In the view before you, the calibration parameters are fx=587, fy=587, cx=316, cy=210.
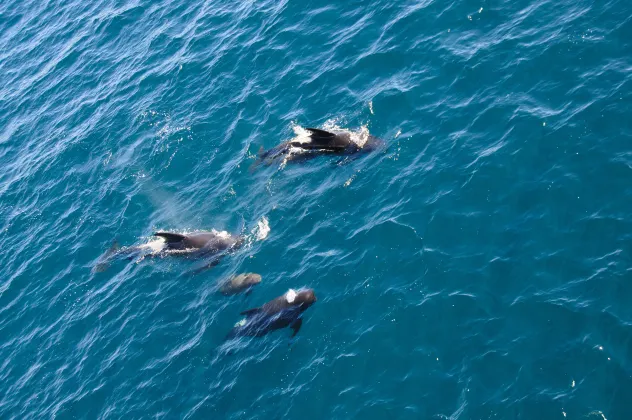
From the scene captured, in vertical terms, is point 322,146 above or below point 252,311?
above

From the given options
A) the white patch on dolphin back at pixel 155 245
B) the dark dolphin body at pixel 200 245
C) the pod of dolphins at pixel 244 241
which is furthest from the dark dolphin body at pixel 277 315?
the white patch on dolphin back at pixel 155 245

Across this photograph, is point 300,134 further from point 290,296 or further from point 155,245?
point 290,296

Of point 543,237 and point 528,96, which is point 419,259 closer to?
point 543,237

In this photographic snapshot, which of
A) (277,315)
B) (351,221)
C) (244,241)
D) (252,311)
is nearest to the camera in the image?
(277,315)

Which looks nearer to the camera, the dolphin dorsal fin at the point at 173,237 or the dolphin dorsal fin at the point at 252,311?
the dolphin dorsal fin at the point at 252,311

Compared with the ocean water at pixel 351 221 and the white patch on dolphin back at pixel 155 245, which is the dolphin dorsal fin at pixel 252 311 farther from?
the white patch on dolphin back at pixel 155 245

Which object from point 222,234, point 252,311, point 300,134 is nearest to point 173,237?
point 222,234

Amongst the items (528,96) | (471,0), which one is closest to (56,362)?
(528,96)
